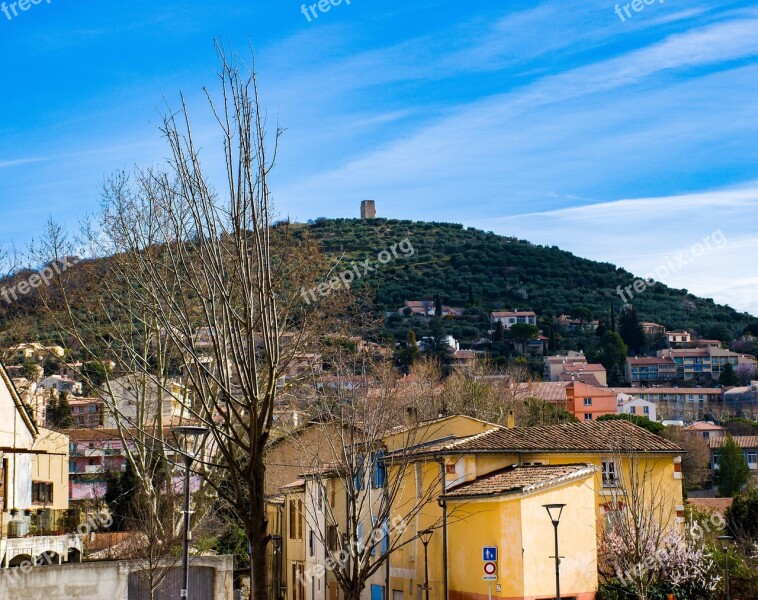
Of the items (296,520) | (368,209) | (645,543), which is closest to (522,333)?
(368,209)

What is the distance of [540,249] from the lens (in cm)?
17488

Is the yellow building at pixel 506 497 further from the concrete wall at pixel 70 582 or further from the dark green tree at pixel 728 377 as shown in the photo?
the dark green tree at pixel 728 377

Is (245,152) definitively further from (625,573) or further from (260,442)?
(625,573)

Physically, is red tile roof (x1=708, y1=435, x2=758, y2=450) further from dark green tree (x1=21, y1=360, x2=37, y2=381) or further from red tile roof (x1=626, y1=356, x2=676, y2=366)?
dark green tree (x1=21, y1=360, x2=37, y2=381)

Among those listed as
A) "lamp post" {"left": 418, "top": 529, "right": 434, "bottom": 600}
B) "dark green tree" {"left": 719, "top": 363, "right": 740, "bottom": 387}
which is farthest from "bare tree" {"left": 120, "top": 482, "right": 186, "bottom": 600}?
"dark green tree" {"left": 719, "top": 363, "right": 740, "bottom": 387}

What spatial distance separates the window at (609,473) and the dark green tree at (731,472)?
51397 millimetres

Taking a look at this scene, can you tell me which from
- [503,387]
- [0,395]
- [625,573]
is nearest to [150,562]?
[0,395]

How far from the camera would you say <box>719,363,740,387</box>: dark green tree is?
459 ft

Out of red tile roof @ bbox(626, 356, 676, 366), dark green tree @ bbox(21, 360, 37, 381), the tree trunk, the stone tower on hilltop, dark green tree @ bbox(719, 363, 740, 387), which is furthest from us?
the stone tower on hilltop

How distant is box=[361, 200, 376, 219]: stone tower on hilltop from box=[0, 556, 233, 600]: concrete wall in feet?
530

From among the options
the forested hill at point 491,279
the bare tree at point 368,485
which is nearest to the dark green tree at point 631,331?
the forested hill at point 491,279

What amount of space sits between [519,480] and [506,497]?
3.45 feet

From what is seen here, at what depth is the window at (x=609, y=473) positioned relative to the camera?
29.3 metres

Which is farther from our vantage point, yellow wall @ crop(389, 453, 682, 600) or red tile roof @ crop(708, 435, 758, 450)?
red tile roof @ crop(708, 435, 758, 450)
